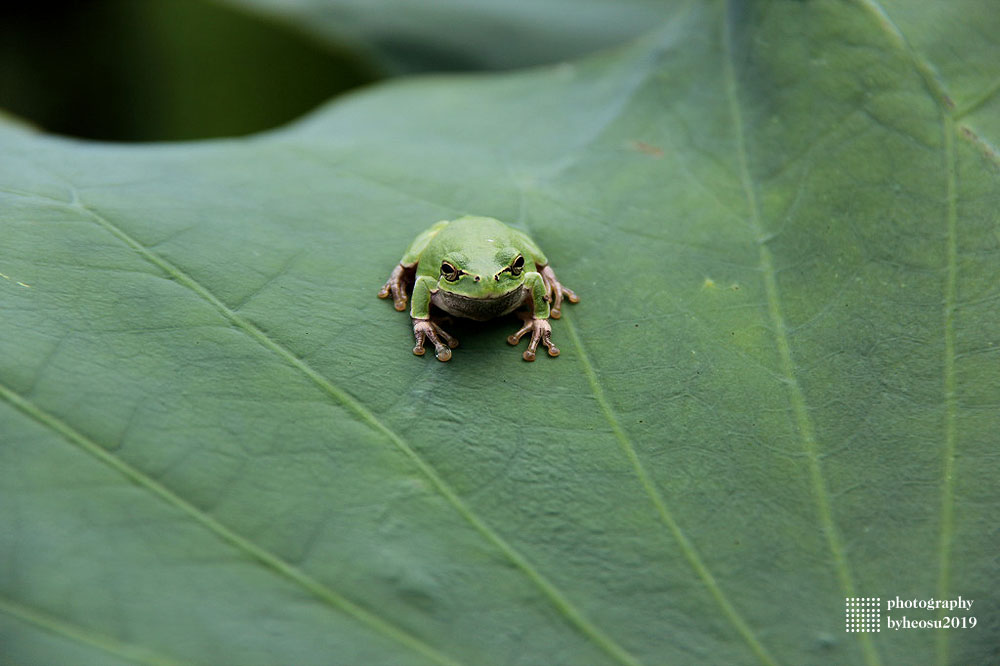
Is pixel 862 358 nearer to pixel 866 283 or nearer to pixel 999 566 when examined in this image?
pixel 866 283

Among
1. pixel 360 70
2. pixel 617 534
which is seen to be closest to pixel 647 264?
pixel 617 534

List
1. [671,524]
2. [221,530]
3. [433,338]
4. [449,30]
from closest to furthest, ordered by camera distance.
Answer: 1. [221,530]
2. [671,524]
3. [433,338]
4. [449,30]

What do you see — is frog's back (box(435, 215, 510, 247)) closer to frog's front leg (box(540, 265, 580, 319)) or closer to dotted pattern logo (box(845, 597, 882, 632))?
frog's front leg (box(540, 265, 580, 319))

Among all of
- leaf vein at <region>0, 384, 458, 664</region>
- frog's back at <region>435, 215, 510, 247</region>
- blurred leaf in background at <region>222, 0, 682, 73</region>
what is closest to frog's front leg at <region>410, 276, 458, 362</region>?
frog's back at <region>435, 215, 510, 247</region>

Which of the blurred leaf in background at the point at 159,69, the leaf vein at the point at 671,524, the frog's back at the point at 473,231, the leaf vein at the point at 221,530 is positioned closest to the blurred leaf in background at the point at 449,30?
the blurred leaf in background at the point at 159,69

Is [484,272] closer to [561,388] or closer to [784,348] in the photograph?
[561,388]

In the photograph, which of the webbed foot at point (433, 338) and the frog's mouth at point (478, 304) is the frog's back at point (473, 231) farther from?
the webbed foot at point (433, 338)

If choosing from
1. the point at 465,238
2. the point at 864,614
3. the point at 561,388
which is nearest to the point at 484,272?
the point at 465,238
